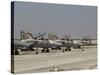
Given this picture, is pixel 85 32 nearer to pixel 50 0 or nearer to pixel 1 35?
pixel 50 0

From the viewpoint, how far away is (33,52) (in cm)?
264

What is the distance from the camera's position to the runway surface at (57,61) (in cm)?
259

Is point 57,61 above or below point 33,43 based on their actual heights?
below

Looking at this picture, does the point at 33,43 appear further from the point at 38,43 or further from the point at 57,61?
the point at 57,61

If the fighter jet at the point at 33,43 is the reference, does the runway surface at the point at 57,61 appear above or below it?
below

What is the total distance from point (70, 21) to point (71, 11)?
5.1 inches

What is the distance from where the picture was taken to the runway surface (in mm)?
2588

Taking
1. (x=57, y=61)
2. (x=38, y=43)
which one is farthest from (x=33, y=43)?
(x=57, y=61)

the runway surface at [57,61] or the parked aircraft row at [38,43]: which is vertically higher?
the parked aircraft row at [38,43]

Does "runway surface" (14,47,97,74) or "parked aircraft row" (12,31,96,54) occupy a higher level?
"parked aircraft row" (12,31,96,54)

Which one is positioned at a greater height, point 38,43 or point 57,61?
point 38,43

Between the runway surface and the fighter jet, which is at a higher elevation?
the fighter jet

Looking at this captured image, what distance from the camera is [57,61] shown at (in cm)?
275

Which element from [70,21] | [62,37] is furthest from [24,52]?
[70,21]
